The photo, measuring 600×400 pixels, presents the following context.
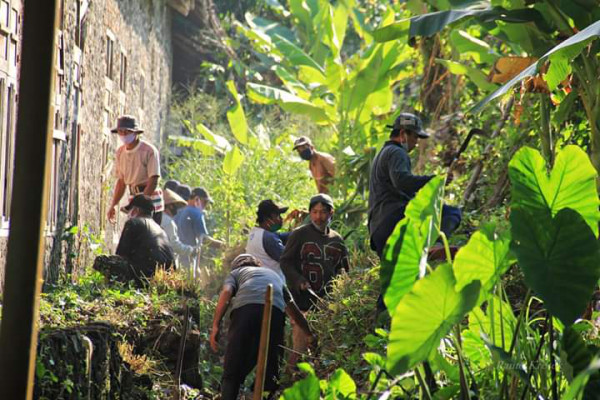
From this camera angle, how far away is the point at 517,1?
933 centimetres

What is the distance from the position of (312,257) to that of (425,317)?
5.88m

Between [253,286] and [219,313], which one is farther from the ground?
[253,286]

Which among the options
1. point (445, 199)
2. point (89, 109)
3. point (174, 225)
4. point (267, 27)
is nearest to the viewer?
point (89, 109)

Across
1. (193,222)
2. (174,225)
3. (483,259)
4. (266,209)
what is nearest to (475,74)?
(266,209)

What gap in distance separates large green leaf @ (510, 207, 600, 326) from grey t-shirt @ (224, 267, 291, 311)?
422 centimetres

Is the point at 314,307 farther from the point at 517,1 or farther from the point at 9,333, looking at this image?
the point at 9,333

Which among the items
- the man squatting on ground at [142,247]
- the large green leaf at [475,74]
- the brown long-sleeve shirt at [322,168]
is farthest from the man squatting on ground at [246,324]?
the brown long-sleeve shirt at [322,168]

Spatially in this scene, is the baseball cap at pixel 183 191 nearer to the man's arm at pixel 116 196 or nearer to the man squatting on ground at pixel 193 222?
the man squatting on ground at pixel 193 222

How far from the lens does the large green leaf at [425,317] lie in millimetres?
3756

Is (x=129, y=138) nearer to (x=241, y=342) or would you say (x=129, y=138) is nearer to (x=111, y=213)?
(x=111, y=213)

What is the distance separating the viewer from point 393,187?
815 centimetres

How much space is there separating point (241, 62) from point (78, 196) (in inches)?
549

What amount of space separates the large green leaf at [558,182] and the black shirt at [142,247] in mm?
6400

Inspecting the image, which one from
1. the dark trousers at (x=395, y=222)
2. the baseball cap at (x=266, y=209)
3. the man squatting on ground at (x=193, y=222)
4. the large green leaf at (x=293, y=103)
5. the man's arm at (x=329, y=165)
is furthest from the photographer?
the large green leaf at (x=293, y=103)
